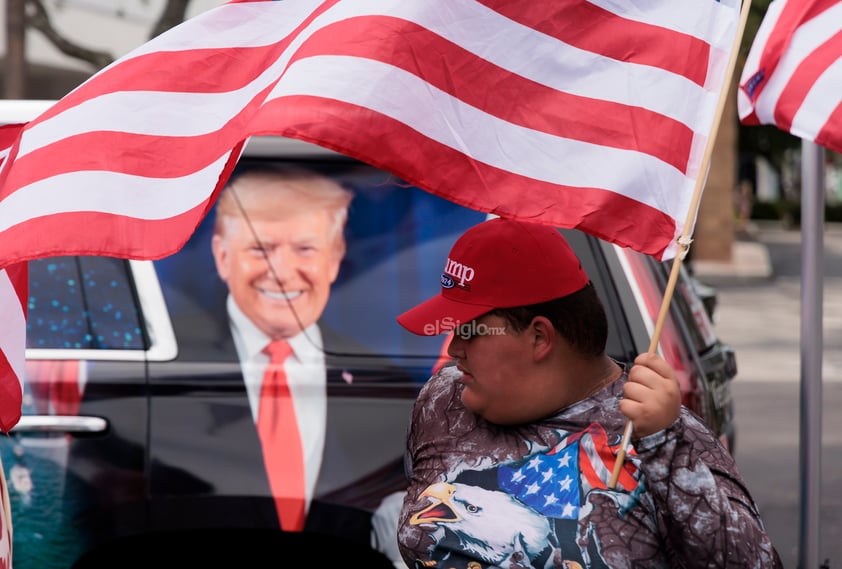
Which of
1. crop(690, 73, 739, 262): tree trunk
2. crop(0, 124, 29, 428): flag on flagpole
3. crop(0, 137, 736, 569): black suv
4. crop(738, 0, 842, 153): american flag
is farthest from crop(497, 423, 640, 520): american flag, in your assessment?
crop(690, 73, 739, 262): tree trunk

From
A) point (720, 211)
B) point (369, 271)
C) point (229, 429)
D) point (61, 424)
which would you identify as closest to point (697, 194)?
point (369, 271)

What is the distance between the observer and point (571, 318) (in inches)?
96.3

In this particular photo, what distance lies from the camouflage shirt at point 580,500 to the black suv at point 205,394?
147 centimetres

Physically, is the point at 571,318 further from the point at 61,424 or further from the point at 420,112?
the point at 61,424

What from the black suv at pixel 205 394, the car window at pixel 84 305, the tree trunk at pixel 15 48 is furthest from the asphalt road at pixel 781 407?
the tree trunk at pixel 15 48

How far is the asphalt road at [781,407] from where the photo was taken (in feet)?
22.0

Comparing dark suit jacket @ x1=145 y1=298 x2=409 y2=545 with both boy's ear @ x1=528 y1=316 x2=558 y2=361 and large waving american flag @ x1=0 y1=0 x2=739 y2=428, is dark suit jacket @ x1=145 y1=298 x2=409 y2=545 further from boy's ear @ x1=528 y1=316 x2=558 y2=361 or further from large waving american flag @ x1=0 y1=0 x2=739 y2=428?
boy's ear @ x1=528 y1=316 x2=558 y2=361

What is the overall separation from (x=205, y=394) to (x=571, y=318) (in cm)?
185

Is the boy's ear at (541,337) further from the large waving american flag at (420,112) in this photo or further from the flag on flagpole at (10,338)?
the flag on flagpole at (10,338)

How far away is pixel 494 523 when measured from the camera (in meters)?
2.33

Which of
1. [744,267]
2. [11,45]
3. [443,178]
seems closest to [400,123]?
[443,178]

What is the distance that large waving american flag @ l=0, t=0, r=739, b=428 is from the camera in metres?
2.39

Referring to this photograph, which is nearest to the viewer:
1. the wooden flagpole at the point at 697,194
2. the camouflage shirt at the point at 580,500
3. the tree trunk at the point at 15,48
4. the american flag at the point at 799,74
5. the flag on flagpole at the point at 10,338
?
the camouflage shirt at the point at 580,500

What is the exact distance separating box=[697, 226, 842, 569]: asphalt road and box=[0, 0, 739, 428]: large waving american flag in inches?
82.0
